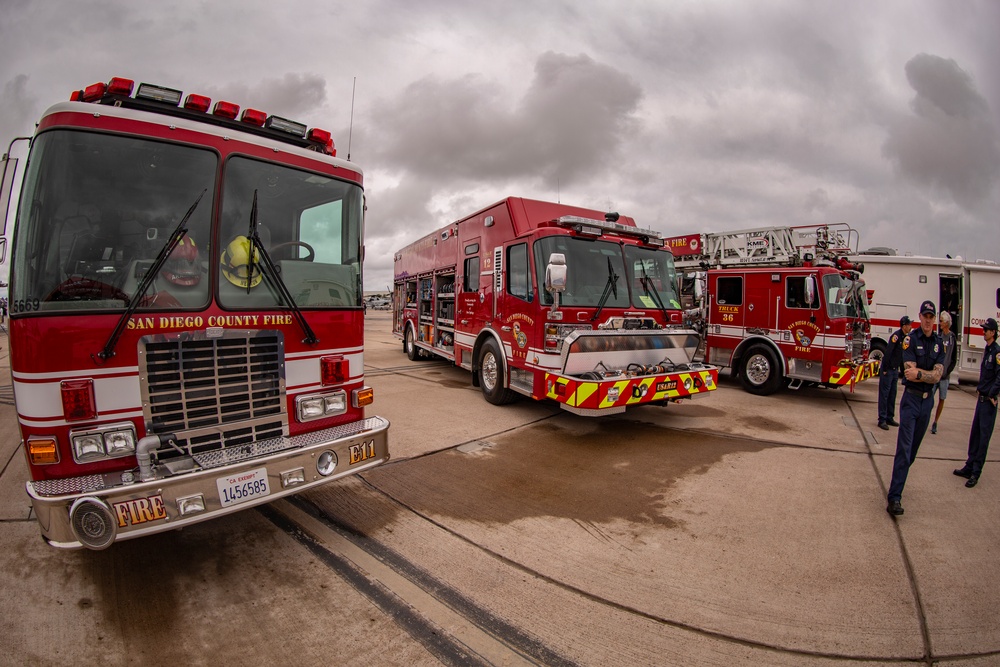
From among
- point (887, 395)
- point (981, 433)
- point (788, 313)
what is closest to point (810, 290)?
point (788, 313)

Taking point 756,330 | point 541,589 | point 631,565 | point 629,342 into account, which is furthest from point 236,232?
point 756,330

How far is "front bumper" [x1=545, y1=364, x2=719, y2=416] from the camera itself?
5715mm

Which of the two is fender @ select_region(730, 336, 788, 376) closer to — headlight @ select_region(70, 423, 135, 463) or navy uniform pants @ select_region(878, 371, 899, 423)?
navy uniform pants @ select_region(878, 371, 899, 423)

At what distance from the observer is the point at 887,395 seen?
7.12 m

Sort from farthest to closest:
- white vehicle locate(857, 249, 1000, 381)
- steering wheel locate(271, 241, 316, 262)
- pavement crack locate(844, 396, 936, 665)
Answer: white vehicle locate(857, 249, 1000, 381)
steering wheel locate(271, 241, 316, 262)
pavement crack locate(844, 396, 936, 665)

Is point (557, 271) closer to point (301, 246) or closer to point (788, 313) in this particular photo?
point (301, 246)

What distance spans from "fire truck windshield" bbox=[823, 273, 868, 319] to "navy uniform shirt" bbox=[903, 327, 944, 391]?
4628 millimetres

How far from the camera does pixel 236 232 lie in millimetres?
3367

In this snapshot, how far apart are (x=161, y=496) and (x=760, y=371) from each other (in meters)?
9.69

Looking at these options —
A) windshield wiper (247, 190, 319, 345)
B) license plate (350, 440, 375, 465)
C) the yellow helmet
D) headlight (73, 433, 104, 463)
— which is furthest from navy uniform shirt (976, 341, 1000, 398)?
headlight (73, 433, 104, 463)

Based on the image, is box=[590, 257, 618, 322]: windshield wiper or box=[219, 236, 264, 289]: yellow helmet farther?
box=[590, 257, 618, 322]: windshield wiper

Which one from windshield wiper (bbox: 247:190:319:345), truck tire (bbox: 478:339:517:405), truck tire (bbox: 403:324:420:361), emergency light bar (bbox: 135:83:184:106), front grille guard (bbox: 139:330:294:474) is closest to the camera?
front grille guard (bbox: 139:330:294:474)

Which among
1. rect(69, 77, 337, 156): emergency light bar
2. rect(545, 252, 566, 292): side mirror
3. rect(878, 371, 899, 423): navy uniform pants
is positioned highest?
rect(69, 77, 337, 156): emergency light bar

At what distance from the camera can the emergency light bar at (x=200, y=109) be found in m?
3.09
